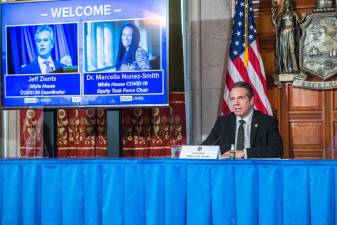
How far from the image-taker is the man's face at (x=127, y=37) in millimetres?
5016

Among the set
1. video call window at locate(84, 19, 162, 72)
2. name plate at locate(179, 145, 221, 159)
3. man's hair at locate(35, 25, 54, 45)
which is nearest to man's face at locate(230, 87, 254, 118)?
name plate at locate(179, 145, 221, 159)

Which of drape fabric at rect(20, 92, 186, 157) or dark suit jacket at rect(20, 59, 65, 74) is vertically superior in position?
dark suit jacket at rect(20, 59, 65, 74)

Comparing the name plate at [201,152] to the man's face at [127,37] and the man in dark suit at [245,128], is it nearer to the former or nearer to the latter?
the man in dark suit at [245,128]

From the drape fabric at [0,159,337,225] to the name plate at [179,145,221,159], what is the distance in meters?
0.22

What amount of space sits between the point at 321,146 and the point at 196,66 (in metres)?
1.54

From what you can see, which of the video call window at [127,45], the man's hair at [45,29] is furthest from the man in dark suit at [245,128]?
the man's hair at [45,29]

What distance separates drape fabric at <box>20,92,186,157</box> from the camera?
6.10 m

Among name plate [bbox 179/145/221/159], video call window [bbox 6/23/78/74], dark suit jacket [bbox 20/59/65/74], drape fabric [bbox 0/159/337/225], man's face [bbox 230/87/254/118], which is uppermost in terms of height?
video call window [bbox 6/23/78/74]

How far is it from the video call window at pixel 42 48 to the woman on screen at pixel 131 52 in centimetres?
43

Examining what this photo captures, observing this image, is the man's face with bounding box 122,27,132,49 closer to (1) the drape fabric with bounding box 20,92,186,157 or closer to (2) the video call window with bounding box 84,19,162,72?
(2) the video call window with bounding box 84,19,162,72

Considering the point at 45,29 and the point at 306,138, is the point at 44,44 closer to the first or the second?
the point at 45,29

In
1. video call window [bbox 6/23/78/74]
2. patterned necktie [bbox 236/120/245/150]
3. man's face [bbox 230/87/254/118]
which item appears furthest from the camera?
video call window [bbox 6/23/78/74]

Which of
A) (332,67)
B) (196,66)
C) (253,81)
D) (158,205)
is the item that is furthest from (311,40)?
(158,205)

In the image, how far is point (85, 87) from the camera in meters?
5.12
